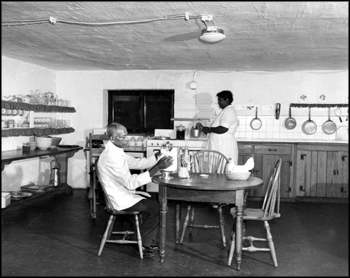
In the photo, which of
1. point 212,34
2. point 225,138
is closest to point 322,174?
point 225,138

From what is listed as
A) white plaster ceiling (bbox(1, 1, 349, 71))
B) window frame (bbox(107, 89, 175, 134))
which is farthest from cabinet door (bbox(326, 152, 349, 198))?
window frame (bbox(107, 89, 175, 134))

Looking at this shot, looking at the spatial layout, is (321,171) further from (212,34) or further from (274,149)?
(212,34)

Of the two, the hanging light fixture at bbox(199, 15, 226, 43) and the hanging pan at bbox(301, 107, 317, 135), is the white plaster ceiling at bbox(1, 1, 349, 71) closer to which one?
the hanging light fixture at bbox(199, 15, 226, 43)

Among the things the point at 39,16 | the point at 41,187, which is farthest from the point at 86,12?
the point at 41,187

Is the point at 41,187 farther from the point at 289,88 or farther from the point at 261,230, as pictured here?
the point at 289,88

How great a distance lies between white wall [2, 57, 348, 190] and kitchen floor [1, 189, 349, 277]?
2171 mm

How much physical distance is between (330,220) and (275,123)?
2.35 metres

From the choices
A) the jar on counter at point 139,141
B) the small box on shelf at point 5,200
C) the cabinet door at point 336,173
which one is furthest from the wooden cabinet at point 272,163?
the small box on shelf at point 5,200

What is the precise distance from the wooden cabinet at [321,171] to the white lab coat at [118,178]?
3707 mm

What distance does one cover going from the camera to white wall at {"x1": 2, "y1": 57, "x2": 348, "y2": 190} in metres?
7.20

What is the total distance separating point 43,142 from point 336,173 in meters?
4.52

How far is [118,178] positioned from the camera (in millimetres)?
3711

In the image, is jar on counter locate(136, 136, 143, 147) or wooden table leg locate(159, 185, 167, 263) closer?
wooden table leg locate(159, 185, 167, 263)

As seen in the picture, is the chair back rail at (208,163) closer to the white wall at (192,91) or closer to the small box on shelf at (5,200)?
the small box on shelf at (5,200)
